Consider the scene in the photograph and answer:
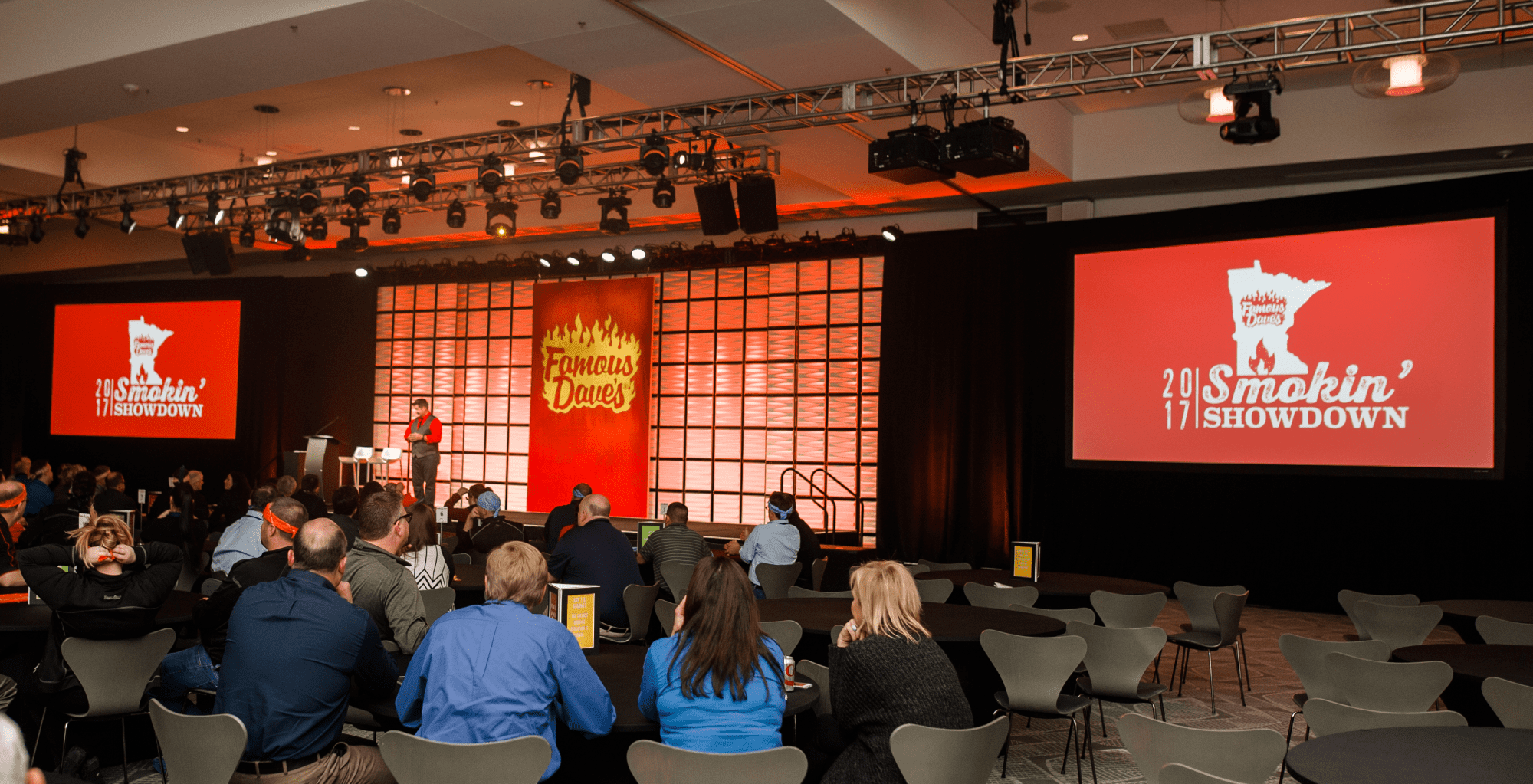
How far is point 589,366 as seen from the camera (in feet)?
46.2

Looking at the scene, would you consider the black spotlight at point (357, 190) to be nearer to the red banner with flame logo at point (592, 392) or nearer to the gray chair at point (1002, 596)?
the red banner with flame logo at point (592, 392)

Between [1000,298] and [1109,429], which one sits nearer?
[1109,429]

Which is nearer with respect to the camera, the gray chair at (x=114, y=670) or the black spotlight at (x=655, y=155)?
the gray chair at (x=114, y=670)

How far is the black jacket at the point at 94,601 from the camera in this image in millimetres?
4188

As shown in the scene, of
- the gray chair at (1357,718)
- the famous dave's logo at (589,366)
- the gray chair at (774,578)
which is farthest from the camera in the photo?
the famous dave's logo at (589,366)

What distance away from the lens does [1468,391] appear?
8547 mm

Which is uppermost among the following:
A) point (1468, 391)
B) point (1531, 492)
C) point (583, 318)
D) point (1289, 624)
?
point (583, 318)

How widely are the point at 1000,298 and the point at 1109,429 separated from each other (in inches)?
72.9

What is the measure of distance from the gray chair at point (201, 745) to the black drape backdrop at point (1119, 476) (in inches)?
351

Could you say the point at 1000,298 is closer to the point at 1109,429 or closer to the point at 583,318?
the point at 1109,429

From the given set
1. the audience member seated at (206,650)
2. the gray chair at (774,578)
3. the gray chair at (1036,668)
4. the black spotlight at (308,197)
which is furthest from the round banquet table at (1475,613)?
the black spotlight at (308,197)

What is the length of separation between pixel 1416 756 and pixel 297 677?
3.20 meters

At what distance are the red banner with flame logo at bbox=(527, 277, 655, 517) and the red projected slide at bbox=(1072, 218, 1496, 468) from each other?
569cm

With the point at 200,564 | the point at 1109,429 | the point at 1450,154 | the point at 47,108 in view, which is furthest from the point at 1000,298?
the point at 47,108
